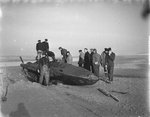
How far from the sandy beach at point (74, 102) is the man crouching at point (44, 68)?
23.9 inches

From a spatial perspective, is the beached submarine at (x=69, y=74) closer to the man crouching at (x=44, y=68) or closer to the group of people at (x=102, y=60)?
the man crouching at (x=44, y=68)

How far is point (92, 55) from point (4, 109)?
8.24 meters

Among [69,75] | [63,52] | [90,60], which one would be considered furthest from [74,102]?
[63,52]

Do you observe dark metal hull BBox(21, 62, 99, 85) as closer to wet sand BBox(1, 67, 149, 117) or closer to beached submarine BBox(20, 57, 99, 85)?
beached submarine BBox(20, 57, 99, 85)

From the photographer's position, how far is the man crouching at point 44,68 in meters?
14.5

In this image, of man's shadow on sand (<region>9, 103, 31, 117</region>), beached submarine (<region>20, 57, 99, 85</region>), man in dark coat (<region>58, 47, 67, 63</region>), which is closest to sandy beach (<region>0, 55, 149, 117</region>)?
man's shadow on sand (<region>9, 103, 31, 117</region>)

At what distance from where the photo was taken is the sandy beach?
399 inches

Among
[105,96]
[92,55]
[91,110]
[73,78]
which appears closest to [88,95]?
[105,96]

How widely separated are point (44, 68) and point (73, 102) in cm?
358

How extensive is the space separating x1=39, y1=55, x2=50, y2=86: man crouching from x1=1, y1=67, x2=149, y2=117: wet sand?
61 cm

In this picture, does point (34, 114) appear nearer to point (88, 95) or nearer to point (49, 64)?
point (88, 95)

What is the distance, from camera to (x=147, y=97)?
547 inches

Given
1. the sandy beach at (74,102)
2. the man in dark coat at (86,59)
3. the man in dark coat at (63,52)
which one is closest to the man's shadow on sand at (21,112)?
the sandy beach at (74,102)

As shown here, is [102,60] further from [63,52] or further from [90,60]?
[63,52]
